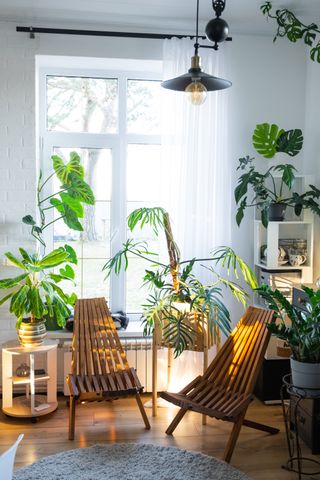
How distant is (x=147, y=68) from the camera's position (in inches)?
177

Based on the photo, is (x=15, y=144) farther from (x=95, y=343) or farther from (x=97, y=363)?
(x=97, y=363)

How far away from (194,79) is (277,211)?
151cm

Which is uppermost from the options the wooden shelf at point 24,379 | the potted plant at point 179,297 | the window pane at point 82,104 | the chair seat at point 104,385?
the window pane at point 82,104

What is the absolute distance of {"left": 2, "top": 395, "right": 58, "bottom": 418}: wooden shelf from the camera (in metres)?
3.81

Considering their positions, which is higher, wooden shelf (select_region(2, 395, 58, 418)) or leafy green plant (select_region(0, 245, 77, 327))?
leafy green plant (select_region(0, 245, 77, 327))

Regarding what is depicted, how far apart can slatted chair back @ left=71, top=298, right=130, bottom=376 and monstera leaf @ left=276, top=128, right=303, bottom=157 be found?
1.77 meters

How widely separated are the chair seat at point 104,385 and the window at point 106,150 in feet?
3.40

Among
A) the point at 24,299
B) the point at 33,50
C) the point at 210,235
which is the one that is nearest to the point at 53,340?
the point at 24,299

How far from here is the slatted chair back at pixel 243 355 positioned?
354 cm

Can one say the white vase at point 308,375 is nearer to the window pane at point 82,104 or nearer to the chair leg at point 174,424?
the chair leg at point 174,424

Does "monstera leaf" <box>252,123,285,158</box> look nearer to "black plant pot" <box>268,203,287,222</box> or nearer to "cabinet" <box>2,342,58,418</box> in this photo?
"black plant pot" <box>268,203,287,222</box>

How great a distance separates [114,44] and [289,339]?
256cm

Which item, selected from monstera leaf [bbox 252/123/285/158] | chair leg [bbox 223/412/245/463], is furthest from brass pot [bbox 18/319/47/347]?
monstera leaf [bbox 252/123/285/158]

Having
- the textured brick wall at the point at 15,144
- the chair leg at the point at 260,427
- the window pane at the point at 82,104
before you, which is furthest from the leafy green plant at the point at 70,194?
the chair leg at the point at 260,427
